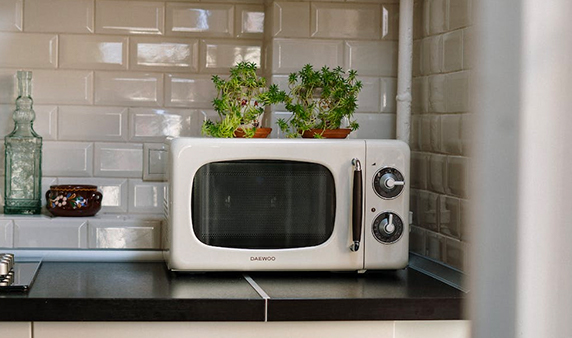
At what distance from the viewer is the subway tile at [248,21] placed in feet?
6.57

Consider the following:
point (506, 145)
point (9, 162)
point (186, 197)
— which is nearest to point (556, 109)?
point (506, 145)

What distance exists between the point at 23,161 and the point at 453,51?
1.05 m

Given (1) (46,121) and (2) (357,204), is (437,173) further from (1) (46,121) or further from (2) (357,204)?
(1) (46,121)

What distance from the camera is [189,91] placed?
6.53 feet

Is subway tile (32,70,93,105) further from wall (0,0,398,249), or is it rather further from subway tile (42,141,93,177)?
subway tile (42,141,93,177)

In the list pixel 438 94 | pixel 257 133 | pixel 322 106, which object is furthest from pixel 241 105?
pixel 438 94

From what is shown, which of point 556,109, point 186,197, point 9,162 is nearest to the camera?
point 556,109

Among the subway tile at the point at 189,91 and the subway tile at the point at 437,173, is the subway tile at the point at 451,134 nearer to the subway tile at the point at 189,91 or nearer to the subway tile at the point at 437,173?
the subway tile at the point at 437,173

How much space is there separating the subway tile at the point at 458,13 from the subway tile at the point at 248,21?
566mm

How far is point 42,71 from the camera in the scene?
1.93 metres

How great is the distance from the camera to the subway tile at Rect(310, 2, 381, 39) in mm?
1863

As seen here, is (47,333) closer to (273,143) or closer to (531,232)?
(273,143)

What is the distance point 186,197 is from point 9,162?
650 millimetres

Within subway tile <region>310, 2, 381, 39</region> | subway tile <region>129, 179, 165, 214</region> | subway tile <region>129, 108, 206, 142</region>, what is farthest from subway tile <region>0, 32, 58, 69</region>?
subway tile <region>310, 2, 381, 39</region>
